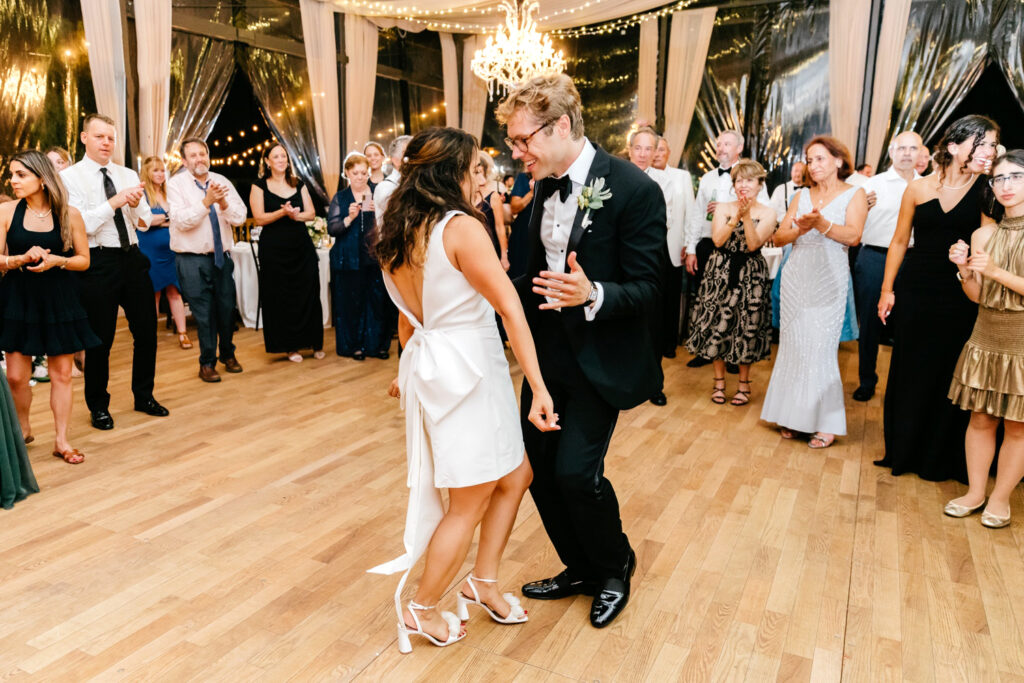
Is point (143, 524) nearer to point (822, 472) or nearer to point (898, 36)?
point (822, 472)

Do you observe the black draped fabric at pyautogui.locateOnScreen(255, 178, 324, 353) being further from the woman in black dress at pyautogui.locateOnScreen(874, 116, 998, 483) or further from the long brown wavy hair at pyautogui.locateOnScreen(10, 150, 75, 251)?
the woman in black dress at pyautogui.locateOnScreen(874, 116, 998, 483)

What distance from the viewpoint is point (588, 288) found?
177cm

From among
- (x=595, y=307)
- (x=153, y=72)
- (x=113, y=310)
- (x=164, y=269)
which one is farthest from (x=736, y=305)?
(x=153, y=72)

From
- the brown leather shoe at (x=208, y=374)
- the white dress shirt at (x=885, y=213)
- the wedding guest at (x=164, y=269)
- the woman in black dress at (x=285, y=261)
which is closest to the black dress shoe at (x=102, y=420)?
the brown leather shoe at (x=208, y=374)

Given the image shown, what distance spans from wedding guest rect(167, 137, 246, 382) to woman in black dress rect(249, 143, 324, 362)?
304 millimetres

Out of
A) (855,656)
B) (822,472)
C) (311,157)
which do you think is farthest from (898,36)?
(855,656)

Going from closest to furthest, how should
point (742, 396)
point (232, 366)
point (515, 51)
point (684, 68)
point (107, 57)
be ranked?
point (742, 396)
point (232, 366)
point (107, 57)
point (515, 51)
point (684, 68)

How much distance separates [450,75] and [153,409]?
731cm

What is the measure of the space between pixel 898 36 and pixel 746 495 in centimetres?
618

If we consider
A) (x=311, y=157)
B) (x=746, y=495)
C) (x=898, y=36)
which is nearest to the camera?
(x=746, y=495)

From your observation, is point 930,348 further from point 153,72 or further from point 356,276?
point 153,72

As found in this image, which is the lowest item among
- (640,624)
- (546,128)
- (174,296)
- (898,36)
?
(640,624)

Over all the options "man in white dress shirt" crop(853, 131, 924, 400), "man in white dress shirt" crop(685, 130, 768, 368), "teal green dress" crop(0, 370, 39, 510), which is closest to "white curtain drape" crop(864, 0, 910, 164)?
"man in white dress shirt" crop(853, 131, 924, 400)

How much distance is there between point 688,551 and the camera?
2666 mm
